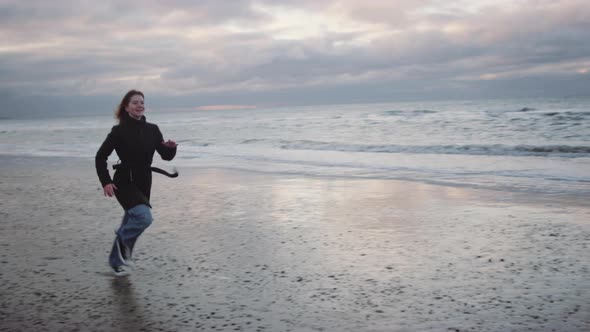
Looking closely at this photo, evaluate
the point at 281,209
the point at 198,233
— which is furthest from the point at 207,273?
the point at 281,209

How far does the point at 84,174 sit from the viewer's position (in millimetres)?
13227

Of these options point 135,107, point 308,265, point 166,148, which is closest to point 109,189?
point 166,148

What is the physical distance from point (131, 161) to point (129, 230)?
2.01ft

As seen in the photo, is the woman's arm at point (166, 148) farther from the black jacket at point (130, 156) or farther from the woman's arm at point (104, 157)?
the woman's arm at point (104, 157)

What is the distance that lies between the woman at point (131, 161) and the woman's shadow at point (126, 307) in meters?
0.32

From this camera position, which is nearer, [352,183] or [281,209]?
[281,209]

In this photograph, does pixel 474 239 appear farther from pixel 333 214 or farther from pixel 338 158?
pixel 338 158

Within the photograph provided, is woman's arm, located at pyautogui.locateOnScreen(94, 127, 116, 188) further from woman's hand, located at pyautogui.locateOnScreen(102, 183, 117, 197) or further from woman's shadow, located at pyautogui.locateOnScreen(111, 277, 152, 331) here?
woman's shadow, located at pyautogui.locateOnScreen(111, 277, 152, 331)

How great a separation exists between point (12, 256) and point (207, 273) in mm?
2130

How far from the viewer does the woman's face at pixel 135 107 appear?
15.0 feet

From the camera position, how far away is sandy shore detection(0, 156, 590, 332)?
3.56 metres

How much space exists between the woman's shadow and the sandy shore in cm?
1

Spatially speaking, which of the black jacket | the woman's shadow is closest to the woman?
the black jacket

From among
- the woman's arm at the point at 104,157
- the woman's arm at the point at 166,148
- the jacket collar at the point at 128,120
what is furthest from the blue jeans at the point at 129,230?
the jacket collar at the point at 128,120
